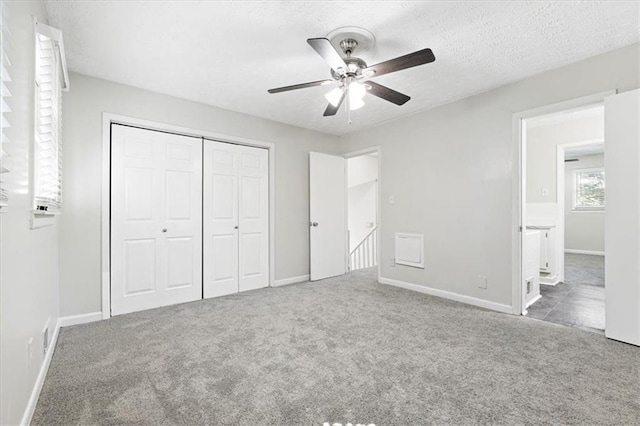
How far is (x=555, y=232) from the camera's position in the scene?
435 centimetres

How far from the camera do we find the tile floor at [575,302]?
286 centimetres

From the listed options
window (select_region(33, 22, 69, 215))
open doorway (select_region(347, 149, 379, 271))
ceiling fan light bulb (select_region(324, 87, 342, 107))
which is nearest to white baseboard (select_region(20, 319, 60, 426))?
window (select_region(33, 22, 69, 215))

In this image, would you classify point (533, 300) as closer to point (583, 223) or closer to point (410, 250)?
point (410, 250)

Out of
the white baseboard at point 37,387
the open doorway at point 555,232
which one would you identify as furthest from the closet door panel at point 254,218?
the open doorway at point 555,232

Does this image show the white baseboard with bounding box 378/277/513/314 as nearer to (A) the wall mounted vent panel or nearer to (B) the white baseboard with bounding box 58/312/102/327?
(A) the wall mounted vent panel

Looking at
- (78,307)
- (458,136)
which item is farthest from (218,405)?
(458,136)

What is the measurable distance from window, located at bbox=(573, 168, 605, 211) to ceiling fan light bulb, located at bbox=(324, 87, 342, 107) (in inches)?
317

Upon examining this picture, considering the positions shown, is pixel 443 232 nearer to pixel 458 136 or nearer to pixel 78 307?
pixel 458 136

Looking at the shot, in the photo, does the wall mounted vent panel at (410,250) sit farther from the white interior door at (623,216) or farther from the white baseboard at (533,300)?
the white interior door at (623,216)

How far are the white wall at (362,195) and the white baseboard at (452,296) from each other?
295 centimetres

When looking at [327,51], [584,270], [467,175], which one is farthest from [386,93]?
[584,270]

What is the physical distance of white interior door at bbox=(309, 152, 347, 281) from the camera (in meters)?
4.66

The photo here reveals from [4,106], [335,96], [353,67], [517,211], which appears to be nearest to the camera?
[4,106]

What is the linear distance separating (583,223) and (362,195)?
5.49 meters
